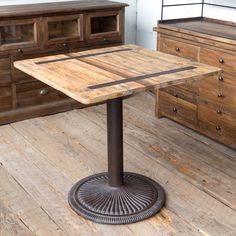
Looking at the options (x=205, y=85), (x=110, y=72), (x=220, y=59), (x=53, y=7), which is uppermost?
(x=53, y=7)

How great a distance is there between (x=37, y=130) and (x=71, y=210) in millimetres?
1169

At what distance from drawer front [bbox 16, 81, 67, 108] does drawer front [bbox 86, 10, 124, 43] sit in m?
0.56

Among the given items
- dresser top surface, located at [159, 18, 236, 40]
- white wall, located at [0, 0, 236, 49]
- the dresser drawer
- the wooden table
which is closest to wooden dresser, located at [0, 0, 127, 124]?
white wall, located at [0, 0, 236, 49]

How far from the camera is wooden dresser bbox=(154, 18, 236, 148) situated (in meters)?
2.89

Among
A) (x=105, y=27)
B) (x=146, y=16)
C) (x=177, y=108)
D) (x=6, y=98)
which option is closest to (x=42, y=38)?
(x=6, y=98)

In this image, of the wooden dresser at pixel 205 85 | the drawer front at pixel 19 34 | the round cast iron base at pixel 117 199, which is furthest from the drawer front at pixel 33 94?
the round cast iron base at pixel 117 199

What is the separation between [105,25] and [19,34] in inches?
33.3

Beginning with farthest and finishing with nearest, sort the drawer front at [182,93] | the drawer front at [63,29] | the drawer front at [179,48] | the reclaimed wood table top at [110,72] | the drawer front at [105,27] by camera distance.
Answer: the drawer front at [105,27] → the drawer front at [63,29] → the drawer front at [182,93] → the drawer front at [179,48] → the reclaimed wood table top at [110,72]

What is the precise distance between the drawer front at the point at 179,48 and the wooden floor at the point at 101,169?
1.90 feet

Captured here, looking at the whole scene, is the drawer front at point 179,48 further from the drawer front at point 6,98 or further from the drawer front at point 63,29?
the drawer front at point 6,98

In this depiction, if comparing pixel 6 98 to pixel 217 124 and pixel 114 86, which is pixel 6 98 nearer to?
pixel 217 124

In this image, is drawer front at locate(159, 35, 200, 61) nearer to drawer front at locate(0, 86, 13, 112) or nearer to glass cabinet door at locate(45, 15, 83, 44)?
glass cabinet door at locate(45, 15, 83, 44)

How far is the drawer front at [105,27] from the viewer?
371 centimetres

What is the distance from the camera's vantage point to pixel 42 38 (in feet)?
11.3
